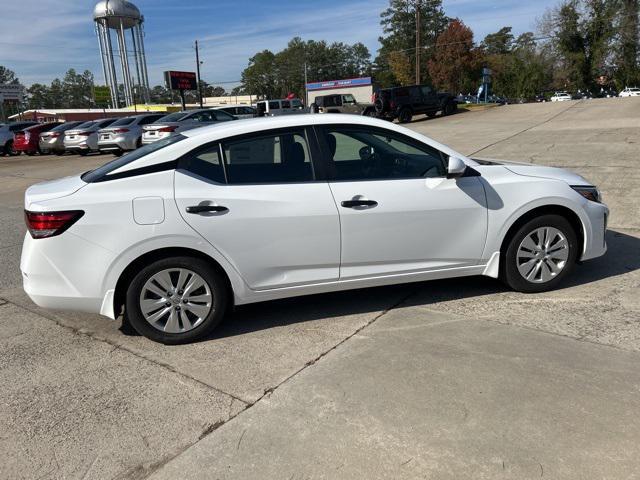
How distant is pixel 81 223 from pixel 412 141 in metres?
2.53

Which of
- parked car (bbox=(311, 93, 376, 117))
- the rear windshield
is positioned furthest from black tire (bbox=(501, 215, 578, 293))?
parked car (bbox=(311, 93, 376, 117))

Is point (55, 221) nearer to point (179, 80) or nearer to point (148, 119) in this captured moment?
point (148, 119)

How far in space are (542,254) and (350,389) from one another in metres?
2.24

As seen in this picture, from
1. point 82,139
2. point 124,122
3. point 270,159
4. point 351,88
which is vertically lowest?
point 82,139

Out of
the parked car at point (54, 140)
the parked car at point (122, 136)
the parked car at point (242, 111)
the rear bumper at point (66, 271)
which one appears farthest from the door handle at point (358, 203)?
the parked car at point (54, 140)

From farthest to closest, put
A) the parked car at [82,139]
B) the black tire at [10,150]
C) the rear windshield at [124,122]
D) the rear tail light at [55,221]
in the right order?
the black tire at [10,150], the parked car at [82,139], the rear windshield at [124,122], the rear tail light at [55,221]

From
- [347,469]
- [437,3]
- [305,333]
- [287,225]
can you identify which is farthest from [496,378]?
[437,3]

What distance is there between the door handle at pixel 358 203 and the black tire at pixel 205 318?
1.06m

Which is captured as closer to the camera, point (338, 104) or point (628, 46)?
point (338, 104)

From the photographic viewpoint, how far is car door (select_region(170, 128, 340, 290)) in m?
3.57

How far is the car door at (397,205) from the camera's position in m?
3.80

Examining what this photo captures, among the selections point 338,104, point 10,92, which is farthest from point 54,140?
point 10,92

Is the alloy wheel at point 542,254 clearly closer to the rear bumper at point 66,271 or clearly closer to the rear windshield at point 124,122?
the rear bumper at point 66,271

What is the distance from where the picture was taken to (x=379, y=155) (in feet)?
13.3
